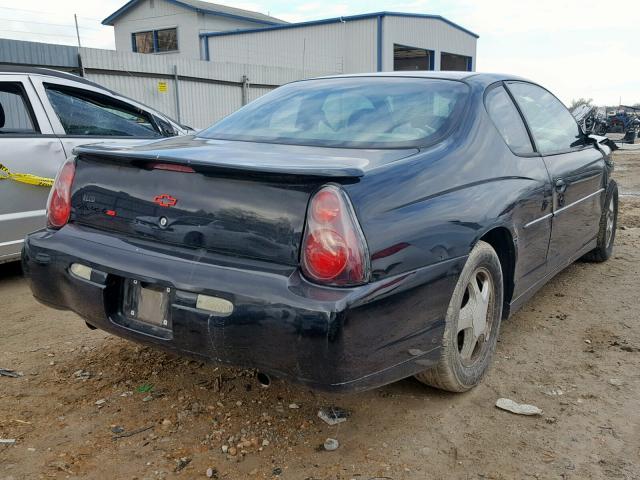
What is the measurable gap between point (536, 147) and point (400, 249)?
1640 mm

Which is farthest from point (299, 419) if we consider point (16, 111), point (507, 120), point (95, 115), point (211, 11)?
point (211, 11)

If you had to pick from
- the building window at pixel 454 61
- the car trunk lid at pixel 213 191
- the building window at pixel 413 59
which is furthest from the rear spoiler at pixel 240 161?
the building window at pixel 454 61

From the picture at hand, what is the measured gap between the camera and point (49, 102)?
4.52 m

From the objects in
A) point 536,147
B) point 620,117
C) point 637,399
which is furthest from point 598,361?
point 620,117

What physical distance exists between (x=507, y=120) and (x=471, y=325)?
120 centimetres

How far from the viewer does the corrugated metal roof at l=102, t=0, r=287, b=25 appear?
27219 mm

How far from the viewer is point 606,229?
4766 millimetres

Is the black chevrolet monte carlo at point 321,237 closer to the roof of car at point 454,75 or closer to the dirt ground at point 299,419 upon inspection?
the roof of car at point 454,75

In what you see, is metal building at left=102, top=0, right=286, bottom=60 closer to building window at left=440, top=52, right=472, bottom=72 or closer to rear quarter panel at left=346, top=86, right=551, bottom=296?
building window at left=440, top=52, right=472, bottom=72

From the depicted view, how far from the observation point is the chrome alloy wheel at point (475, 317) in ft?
8.52

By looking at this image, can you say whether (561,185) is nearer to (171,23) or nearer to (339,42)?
(339,42)

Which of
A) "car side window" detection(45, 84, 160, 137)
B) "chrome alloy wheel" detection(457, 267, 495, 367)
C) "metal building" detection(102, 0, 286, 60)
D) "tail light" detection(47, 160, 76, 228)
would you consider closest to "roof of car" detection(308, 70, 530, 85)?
"chrome alloy wheel" detection(457, 267, 495, 367)

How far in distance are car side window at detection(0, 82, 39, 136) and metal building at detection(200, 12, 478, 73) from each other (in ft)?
62.1

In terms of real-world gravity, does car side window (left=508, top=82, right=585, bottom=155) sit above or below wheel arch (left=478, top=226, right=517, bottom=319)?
above
